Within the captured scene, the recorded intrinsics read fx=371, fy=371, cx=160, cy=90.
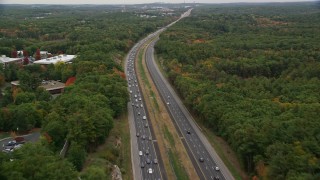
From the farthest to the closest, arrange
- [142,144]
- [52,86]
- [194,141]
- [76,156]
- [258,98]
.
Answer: [52,86] → [258,98] → [194,141] → [142,144] → [76,156]

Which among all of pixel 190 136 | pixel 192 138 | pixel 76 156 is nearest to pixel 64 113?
pixel 76 156

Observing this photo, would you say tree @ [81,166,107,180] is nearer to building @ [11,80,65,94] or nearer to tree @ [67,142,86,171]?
tree @ [67,142,86,171]

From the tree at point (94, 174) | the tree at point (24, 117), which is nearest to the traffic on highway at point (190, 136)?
the tree at point (94, 174)

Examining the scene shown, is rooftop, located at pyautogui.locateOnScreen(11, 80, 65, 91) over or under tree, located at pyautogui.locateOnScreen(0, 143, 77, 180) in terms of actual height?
under

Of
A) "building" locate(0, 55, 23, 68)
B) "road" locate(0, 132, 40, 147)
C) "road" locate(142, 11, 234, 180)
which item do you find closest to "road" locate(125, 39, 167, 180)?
"road" locate(142, 11, 234, 180)

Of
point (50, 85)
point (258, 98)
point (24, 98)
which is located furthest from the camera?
point (50, 85)

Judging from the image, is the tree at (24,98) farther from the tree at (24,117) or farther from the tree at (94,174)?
the tree at (94,174)

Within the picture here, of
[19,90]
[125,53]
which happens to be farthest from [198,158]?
[125,53]

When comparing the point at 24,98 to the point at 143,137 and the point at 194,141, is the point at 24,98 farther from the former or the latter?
the point at 194,141
